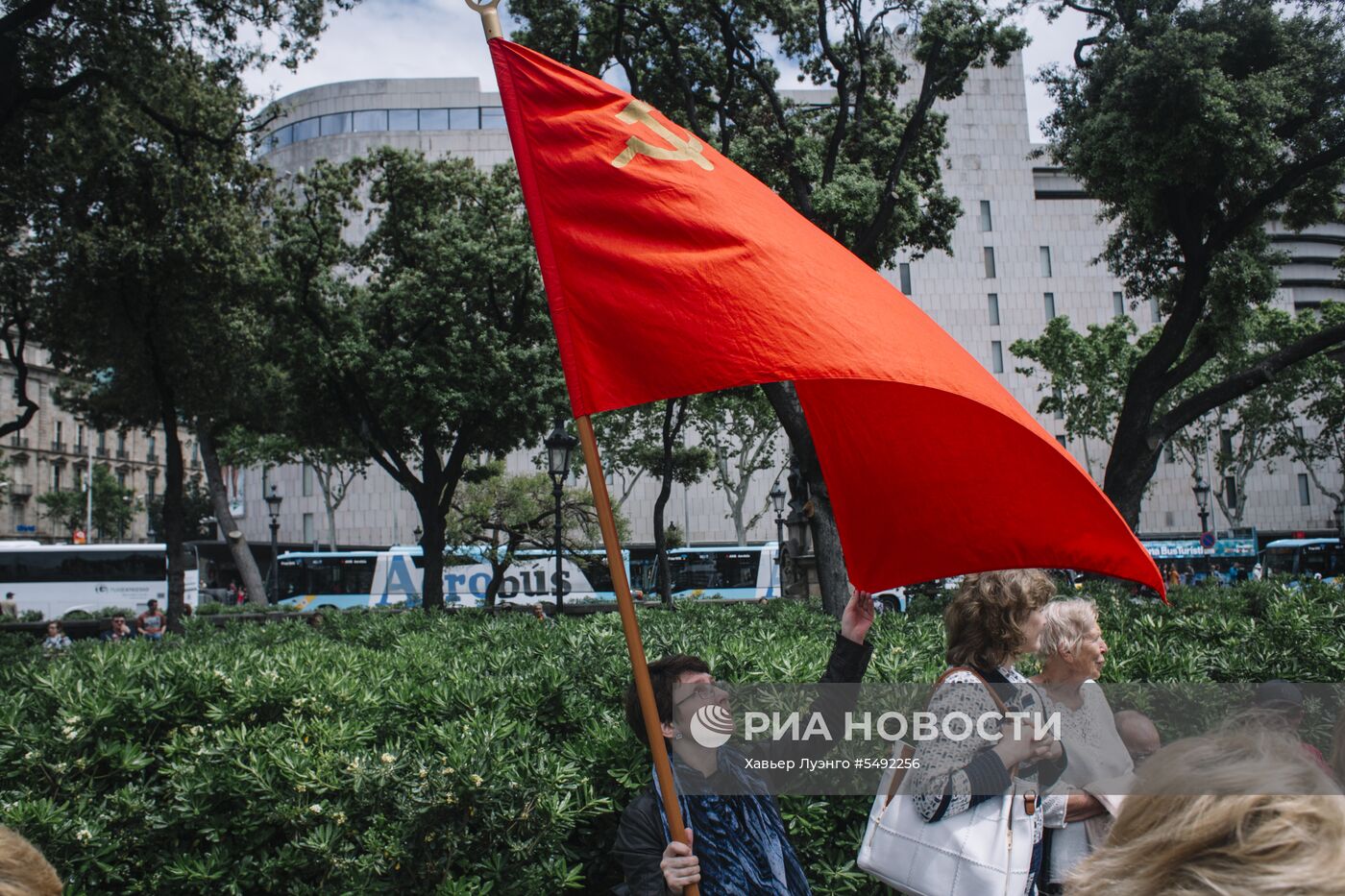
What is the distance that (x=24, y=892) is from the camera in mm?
1587

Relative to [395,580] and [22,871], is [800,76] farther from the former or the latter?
[395,580]

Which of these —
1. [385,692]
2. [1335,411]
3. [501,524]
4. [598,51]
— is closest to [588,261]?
[385,692]

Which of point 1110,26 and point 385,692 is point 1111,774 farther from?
point 1110,26

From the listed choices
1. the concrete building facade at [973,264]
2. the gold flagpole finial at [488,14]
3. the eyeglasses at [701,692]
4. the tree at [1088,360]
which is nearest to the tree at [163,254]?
the gold flagpole finial at [488,14]

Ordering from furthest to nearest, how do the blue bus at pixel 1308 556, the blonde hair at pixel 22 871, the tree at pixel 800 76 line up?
1. the blue bus at pixel 1308 556
2. the tree at pixel 800 76
3. the blonde hair at pixel 22 871

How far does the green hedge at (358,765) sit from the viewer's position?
145 inches

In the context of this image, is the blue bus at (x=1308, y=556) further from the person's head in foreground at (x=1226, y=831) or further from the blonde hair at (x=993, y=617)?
the person's head in foreground at (x=1226, y=831)

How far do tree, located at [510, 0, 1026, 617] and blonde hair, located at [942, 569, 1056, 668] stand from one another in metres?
9.25

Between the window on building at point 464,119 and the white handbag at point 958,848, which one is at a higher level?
the window on building at point 464,119

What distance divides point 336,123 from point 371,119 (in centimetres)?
218

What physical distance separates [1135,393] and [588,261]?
14656mm

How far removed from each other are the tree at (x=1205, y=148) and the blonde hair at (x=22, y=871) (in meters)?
15.4

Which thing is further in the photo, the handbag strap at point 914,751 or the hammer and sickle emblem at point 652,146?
the hammer and sickle emblem at point 652,146

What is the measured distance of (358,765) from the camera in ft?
12.5
